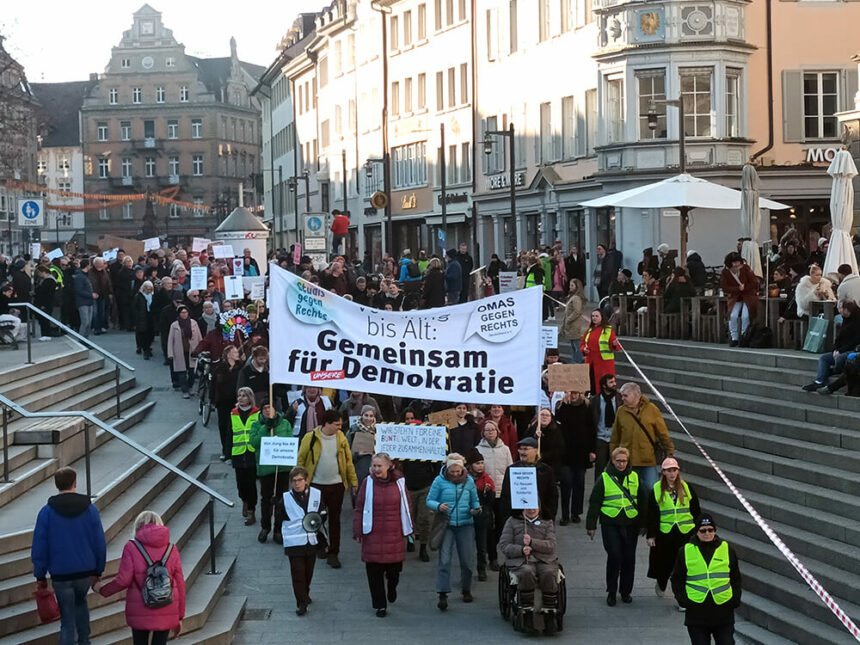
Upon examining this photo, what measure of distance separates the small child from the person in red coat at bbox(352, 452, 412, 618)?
4.02 feet

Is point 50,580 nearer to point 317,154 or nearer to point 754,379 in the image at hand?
point 754,379

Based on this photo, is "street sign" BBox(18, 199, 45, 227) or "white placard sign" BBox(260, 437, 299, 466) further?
"street sign" BBox(18, 199, 45, 227)

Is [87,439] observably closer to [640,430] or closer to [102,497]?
[102,497]

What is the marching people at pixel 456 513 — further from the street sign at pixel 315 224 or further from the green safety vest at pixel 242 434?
the street sign at pixel 315 224

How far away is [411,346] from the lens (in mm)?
15625

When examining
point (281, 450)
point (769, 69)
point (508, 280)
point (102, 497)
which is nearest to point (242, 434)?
point (281, 450)

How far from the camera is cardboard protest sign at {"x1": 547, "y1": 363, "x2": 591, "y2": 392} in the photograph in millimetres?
17781

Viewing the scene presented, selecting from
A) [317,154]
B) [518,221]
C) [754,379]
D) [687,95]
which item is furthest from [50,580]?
[317,154]

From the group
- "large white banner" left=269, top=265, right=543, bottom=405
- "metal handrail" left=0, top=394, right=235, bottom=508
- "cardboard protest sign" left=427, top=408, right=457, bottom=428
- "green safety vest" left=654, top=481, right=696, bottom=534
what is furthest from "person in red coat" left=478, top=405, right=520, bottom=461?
"metal handrail" left=0, top=394, right=235, bottom=508

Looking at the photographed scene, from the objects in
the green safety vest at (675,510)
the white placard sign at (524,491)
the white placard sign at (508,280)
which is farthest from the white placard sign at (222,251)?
the green safety vest at (675,510)

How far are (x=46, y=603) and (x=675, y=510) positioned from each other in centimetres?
603

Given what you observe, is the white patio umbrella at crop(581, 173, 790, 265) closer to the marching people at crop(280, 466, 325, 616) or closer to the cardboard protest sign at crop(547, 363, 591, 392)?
the cardboard protest sign at crop(547, 363, 591, 392)

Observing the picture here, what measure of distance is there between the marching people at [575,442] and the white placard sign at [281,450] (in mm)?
3396

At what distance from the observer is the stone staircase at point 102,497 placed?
12836mm
